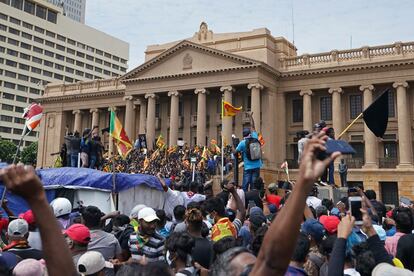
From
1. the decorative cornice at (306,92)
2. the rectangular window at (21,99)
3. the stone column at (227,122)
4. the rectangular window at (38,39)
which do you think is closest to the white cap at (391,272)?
the stone column at (227,122)

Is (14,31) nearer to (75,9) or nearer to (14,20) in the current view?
(14,20)

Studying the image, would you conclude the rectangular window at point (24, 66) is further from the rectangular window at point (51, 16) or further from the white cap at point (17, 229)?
the white cap at point (17, 229)

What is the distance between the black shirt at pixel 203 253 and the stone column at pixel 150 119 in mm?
40092

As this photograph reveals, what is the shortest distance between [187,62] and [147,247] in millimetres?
40156

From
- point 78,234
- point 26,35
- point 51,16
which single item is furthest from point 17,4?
point 78,234

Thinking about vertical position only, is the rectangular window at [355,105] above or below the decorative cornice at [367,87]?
below

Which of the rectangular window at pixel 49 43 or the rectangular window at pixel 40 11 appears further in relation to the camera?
the rectangular window at pixel 49 43

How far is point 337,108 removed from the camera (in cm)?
4059

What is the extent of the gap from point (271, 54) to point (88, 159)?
97.0 feet

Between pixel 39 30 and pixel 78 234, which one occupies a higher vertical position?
pixel 39 30

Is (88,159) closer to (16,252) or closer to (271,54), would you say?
(16,252)

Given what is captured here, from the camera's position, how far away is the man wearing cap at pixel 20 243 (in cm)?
487

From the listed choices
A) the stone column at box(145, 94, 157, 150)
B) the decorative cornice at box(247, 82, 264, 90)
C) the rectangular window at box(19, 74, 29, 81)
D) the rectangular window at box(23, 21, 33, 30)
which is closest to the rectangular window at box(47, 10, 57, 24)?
the rectangular window at box(23, 21, 33, 30)

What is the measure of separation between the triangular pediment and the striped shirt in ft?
119
